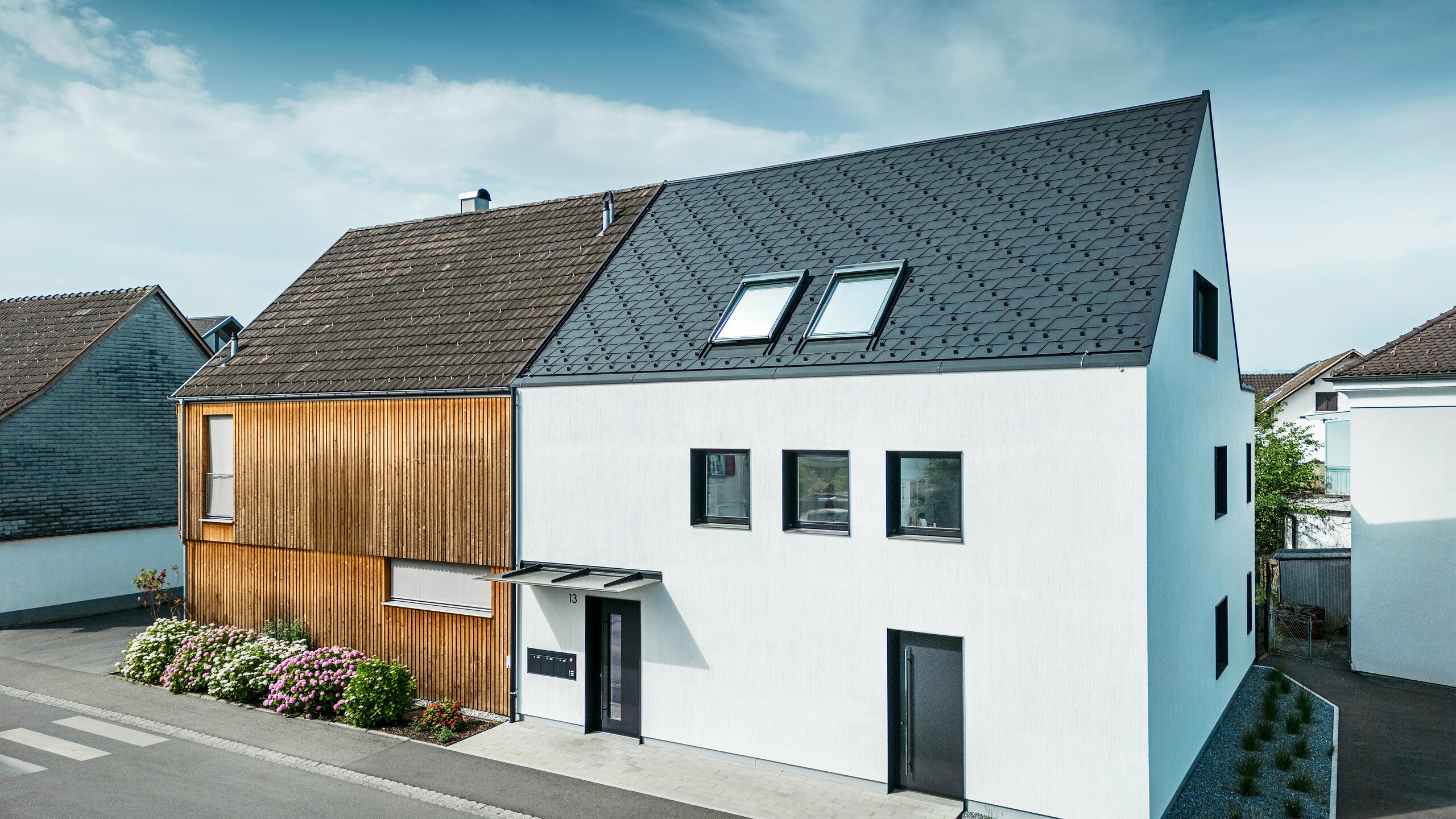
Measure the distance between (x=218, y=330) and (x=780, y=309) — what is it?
82.9 feet

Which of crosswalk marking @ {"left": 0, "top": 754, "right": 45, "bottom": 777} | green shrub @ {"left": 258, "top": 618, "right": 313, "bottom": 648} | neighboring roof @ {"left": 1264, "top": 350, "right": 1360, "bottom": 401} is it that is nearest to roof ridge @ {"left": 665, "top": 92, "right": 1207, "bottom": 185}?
green shrub @ {"left": 258, "top": 618, "right": 313, "bottom": 648}

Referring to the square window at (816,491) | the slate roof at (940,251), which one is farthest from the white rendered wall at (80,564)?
the square window at (816,491)

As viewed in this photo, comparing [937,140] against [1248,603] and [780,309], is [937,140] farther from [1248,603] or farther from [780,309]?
[1248,603]

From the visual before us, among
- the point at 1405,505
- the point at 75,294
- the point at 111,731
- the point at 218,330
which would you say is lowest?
the point at 111,731

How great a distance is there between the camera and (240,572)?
15.0 m

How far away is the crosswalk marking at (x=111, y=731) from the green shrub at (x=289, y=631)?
99.4 inches

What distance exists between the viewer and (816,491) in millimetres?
10109

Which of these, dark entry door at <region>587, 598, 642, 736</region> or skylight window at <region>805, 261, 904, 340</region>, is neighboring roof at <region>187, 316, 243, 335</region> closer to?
dark entry door at <region>587, 598, 642, 736</region>

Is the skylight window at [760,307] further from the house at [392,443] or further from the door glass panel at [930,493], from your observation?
the house at [392,443]

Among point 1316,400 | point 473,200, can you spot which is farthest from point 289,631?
point 1316,400

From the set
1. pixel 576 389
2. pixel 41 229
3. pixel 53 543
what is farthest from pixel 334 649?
pixel 41 229

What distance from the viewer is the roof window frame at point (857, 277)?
10.0 meters

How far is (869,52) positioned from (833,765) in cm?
939

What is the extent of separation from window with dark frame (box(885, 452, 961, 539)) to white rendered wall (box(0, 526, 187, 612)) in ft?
53.5
